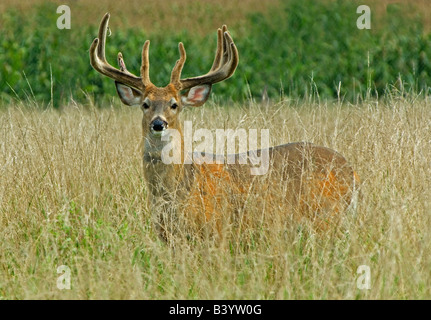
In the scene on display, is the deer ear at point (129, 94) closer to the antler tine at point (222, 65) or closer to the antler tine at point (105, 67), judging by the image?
the antler tine at point (105, 67)

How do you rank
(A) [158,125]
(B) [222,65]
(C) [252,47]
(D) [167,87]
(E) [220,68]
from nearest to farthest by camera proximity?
1. (A) [158,125]
2. (D) [167,87]
3. (E) [220,68]
4. (B) [222,65]
5. (C) [252,47]

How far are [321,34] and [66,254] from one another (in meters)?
12.7

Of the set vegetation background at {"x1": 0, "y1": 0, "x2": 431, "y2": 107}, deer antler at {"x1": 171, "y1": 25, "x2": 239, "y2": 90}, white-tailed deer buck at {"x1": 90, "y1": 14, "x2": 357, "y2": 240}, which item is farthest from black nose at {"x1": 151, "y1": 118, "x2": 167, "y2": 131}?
vegetation background at {"x1": 0, "y1": 0, "x2": 431, "y2": 107}

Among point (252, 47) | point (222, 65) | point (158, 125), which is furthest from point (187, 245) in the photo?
point (252, 47)

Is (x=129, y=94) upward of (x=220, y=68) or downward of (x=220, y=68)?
downward

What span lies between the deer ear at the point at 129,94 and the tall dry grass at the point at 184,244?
414 mm

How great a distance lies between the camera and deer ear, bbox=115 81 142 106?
216 inches

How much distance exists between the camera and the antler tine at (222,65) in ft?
17.8

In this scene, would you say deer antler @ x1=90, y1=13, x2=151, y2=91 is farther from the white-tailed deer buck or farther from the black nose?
the black nose

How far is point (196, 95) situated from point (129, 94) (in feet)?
1.60

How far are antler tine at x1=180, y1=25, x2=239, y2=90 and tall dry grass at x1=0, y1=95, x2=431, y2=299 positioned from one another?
0.87m

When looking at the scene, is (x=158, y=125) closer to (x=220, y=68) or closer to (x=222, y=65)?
(x=220, y=68)

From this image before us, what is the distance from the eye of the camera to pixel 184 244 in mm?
4547
